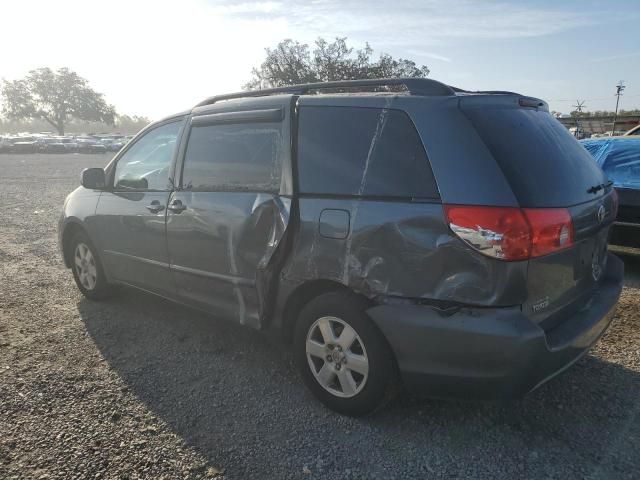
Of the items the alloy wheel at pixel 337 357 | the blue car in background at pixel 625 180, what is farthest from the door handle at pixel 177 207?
the blue car in background at pixel 625 180

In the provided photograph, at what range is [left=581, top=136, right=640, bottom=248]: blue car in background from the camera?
5160 millimetres

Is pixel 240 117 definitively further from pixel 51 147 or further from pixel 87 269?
pixel 51 147

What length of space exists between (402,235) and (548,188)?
75 centimetres

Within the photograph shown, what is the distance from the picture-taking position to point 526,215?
2264 mm

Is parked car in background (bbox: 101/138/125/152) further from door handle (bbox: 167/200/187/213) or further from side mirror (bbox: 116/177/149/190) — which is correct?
door handle (bbox: 167/200/187/213)

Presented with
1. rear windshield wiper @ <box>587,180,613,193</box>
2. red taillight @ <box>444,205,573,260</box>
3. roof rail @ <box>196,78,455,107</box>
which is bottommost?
red taillight @ <box>444,205,573,260</box>

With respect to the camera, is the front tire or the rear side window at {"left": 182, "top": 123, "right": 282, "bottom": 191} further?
the rear side window at {"left": 182, "top": 123, "right": 282, "bottom": 191}

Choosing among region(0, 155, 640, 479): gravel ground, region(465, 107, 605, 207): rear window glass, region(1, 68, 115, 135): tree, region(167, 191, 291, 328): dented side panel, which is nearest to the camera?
region(465, 107, 605, 207): rear window glass

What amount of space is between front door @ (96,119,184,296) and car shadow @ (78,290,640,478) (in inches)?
27.3

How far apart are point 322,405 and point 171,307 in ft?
7.54

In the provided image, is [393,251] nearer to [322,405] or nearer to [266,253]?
[266,253]

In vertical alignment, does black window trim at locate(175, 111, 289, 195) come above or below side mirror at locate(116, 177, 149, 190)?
above

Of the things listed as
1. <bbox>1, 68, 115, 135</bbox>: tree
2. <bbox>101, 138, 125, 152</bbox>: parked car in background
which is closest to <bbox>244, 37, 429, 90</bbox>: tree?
<bbox>101, 138, 125, 152</bbox>: parked car in background

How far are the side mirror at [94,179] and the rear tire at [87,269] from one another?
21.0 inches
